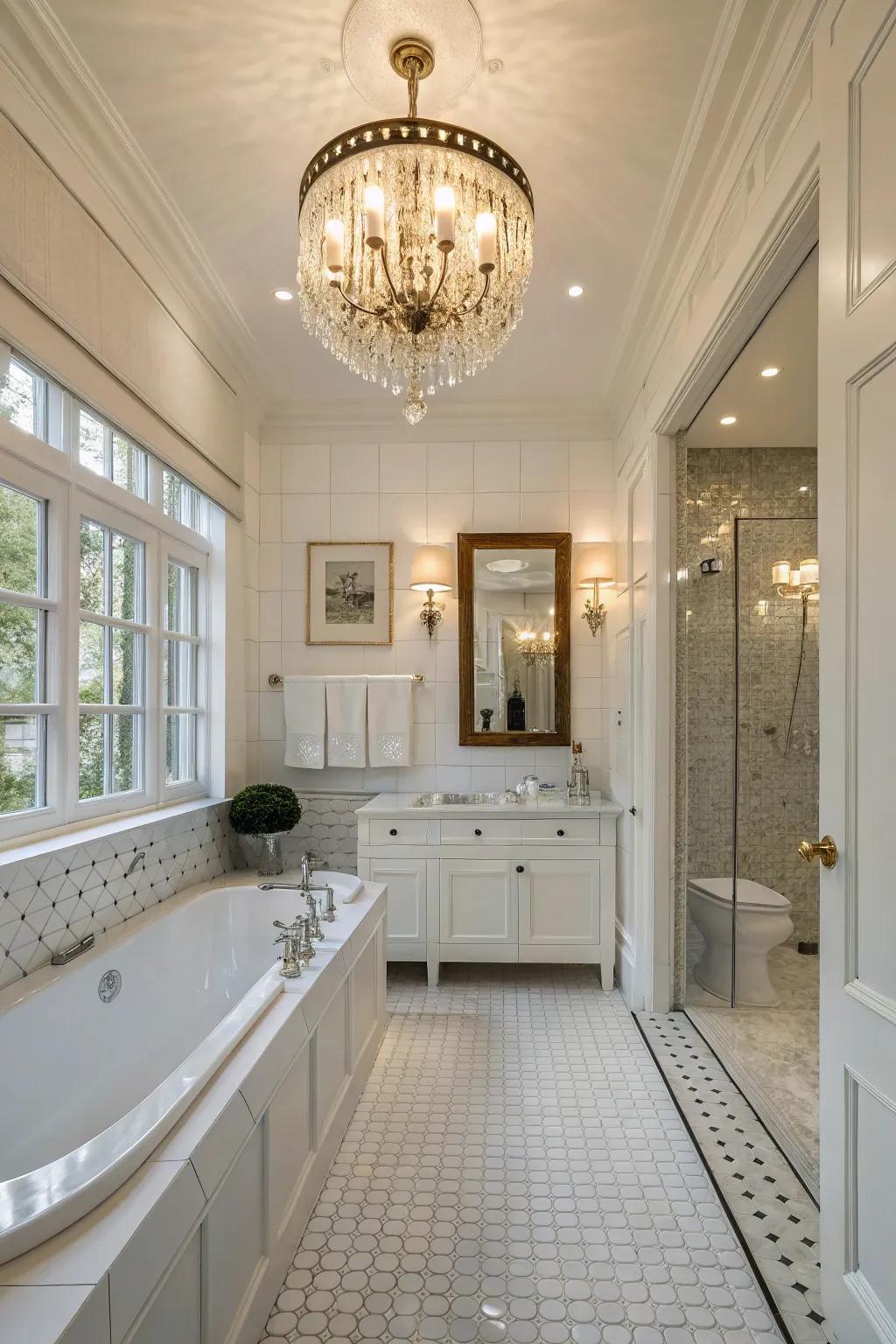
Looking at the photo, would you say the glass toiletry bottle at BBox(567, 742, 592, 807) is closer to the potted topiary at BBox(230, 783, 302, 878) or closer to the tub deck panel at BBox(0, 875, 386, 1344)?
the potted topiary at BBox(230, 783, 302, 878)

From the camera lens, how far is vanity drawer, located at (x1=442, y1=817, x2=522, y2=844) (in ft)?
11.1

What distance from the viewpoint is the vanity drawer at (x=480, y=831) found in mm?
3379

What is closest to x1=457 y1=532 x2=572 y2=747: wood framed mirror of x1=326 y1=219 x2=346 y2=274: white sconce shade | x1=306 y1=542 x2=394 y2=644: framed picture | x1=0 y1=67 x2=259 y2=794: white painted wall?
x1=306 y1=542 x2=394 y2=644: framed picture

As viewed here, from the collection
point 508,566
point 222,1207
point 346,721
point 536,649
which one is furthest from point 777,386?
point 222,1207

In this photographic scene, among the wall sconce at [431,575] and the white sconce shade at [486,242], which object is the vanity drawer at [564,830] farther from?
the white sconce shade at [486,242]

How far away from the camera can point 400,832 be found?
11.1 feet

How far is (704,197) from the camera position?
224 cm

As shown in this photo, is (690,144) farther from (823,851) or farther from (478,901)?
(478,901)

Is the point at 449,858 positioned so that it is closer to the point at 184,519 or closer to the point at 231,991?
the point at 231,991

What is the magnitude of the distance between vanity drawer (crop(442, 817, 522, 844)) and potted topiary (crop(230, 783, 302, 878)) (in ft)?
2.25

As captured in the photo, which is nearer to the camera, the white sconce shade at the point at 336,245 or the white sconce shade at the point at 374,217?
the white sconce shade at the point at 374,217

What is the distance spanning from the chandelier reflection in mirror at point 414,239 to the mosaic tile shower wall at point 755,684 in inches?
82.1

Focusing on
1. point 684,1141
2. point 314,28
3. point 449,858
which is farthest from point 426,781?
point 314,28

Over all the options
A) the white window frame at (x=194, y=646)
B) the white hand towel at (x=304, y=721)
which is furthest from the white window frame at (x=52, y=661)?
the white hand towel at (x=304, y=721)
